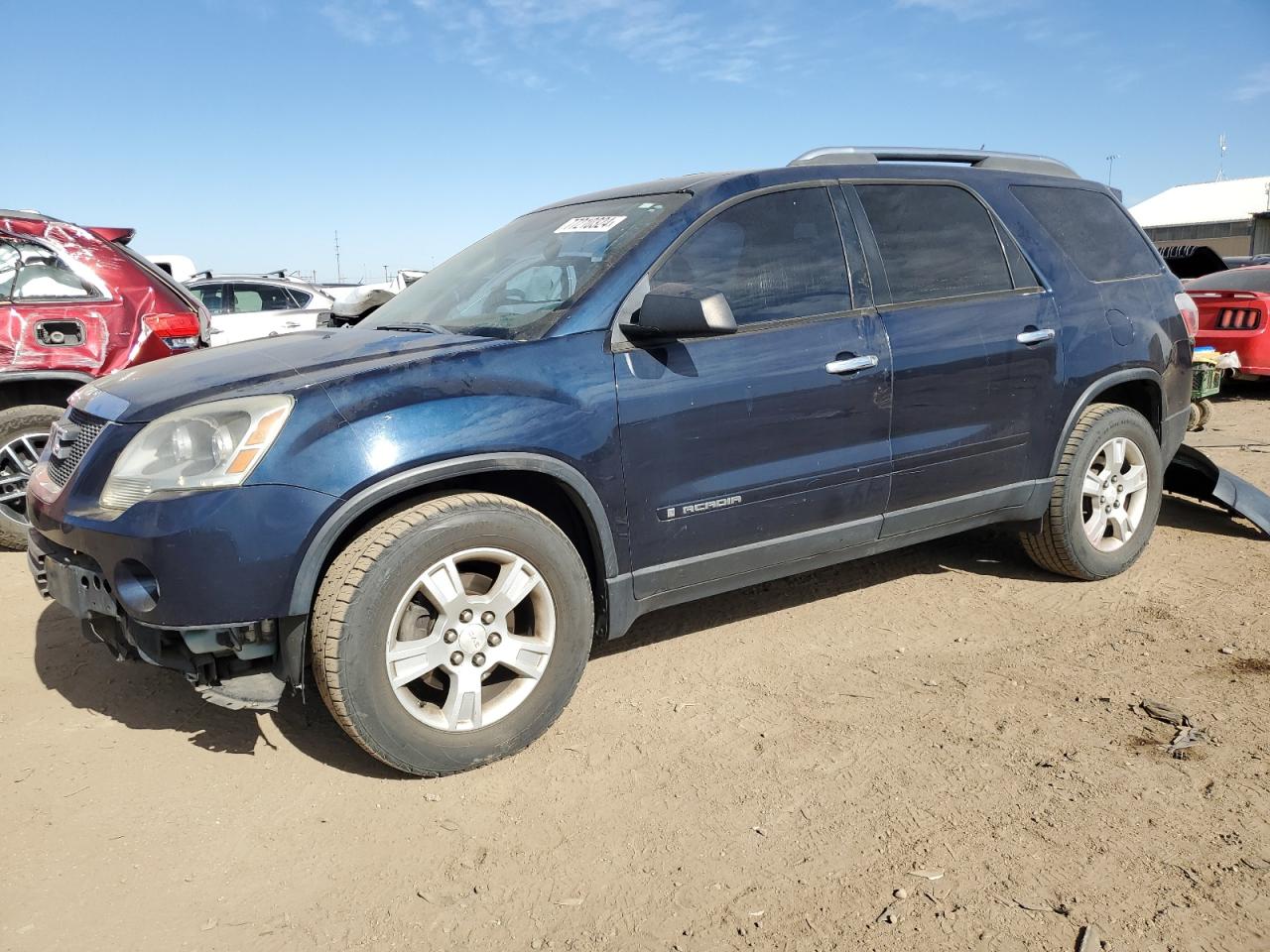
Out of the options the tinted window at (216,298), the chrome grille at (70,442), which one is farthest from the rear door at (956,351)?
the tinted window at (216,298)

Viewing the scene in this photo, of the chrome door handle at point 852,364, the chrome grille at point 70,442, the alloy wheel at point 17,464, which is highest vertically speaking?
the chrome door handle at point 852,364

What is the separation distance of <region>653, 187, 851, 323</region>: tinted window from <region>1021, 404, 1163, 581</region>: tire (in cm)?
148

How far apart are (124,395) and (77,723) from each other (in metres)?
1.20

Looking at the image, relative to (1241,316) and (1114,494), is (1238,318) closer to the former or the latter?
(1241,316)

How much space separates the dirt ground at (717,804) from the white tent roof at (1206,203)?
53.9m

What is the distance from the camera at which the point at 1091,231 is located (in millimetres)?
4535

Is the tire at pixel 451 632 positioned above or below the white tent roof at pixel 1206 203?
below

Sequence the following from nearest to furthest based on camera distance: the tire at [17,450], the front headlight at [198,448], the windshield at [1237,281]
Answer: the front headlight at [198,448] < the tire at [17,450] < the windshield at [1237,281]

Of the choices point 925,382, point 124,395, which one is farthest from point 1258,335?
point 124,395

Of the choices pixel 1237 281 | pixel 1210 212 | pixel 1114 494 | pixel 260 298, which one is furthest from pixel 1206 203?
pixel 1114 494

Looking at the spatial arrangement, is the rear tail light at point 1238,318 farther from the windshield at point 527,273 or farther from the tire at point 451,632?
the tire at point 451,632

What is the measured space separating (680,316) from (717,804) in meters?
1.46

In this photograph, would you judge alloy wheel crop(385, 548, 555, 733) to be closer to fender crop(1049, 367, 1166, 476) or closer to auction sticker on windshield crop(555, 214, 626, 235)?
auction sticker on windshield crop(555, 214, 626, 235)

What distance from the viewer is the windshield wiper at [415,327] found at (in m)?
3.46
